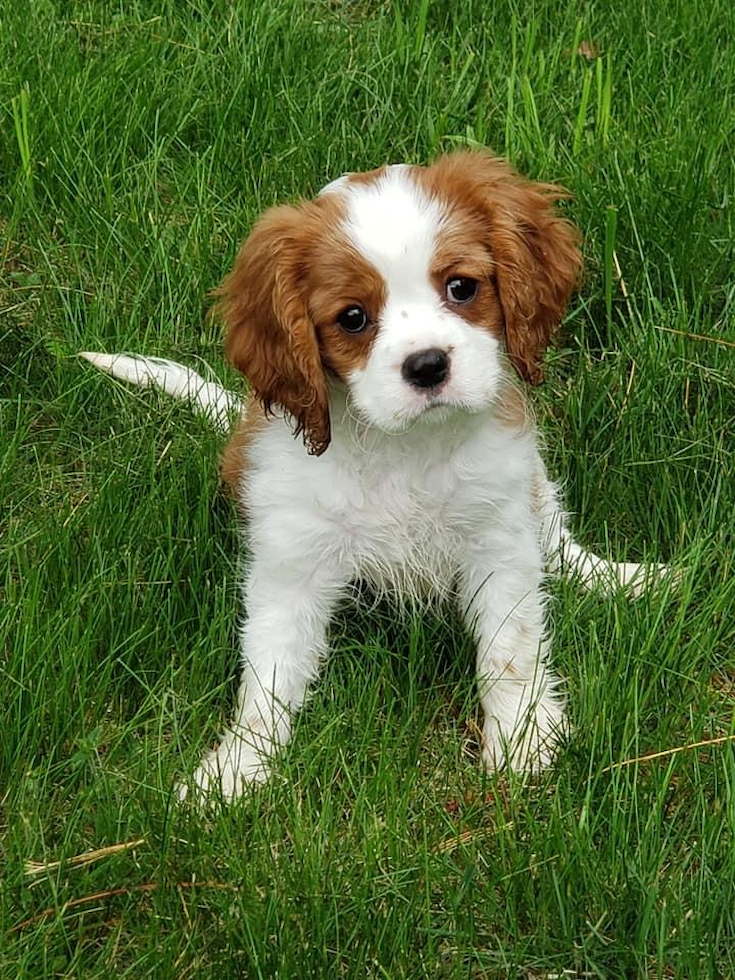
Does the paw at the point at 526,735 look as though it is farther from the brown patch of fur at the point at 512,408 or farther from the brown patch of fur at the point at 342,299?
the brown patch of fur at the point at 342,299

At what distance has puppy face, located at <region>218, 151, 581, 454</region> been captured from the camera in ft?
10.5

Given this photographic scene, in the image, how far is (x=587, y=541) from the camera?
429 centimetres

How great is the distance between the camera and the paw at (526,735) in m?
3.39

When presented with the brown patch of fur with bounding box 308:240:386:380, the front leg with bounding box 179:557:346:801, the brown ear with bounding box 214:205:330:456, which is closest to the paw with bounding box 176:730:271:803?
the front leg with bounding box 179:557:346:801

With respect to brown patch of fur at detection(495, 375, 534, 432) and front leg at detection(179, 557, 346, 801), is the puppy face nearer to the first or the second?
brown patch of fur at detection(495, 375, 534, 432)

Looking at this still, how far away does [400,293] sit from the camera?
3.20 meters

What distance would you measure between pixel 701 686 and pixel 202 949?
1.37 meters

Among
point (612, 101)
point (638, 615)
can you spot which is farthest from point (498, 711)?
point (612, 101)

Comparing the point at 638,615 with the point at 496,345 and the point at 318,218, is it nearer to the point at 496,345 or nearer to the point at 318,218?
the point at 496,345

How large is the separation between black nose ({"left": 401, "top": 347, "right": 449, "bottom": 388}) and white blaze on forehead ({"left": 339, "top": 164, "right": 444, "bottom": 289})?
173mm

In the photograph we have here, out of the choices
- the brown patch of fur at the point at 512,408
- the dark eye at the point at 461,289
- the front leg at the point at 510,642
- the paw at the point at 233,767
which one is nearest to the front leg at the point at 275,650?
the paw at the point at 233,767

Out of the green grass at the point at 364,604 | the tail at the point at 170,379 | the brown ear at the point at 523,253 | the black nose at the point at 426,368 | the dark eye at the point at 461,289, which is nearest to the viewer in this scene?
the green grass at the point at 364,604

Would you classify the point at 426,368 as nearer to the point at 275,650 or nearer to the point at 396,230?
the point at 396,230

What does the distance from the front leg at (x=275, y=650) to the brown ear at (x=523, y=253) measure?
2.53ft
